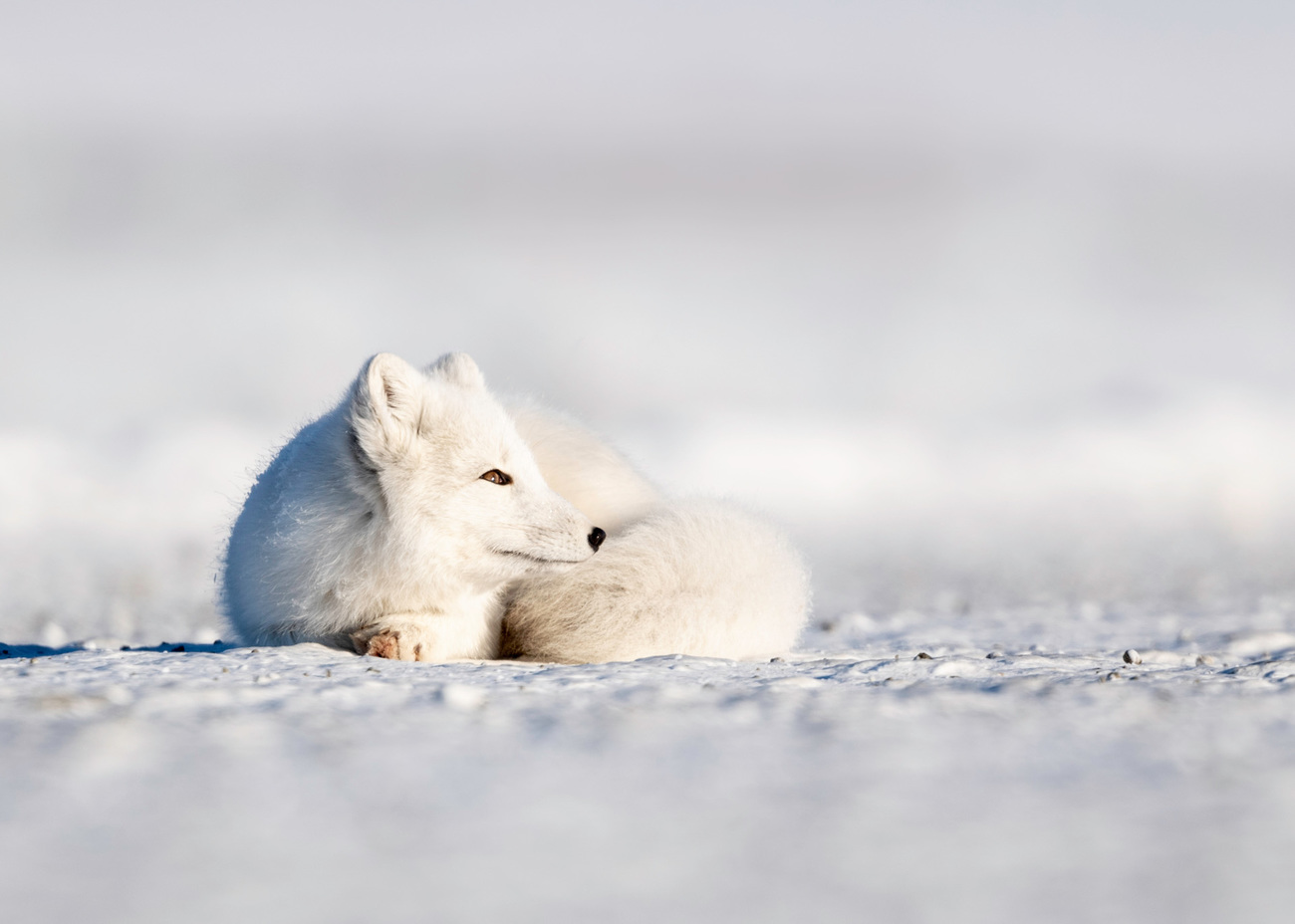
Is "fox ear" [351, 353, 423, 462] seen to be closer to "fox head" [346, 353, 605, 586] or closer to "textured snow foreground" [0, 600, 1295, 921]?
"fox head" [346, 353, 605, 586]

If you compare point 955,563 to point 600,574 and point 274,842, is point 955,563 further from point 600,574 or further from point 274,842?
point 274,842

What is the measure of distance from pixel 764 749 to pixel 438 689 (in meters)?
0.87

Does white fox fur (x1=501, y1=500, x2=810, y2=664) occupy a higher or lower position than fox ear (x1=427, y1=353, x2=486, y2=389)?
lower

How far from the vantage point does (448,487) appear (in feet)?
11.9

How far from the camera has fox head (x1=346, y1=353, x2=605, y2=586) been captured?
357 cm

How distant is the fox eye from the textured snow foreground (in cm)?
109

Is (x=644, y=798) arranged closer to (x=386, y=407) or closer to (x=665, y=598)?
(x=665, y=598)

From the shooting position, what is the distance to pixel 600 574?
12.1ft

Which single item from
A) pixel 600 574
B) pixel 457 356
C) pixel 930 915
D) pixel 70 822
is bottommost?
pixel 930 915

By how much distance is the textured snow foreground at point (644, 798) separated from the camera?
1485 millimetres

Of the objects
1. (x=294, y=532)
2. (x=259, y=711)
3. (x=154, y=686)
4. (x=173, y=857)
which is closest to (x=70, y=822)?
(x=173, y=857)

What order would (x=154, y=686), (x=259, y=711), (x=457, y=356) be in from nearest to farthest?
(x=259, y=711) < (x=154, y=686) < (x=457, y=356)

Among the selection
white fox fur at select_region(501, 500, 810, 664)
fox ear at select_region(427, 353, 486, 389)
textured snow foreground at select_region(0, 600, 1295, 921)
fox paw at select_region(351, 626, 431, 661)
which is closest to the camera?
textured snow foreground at select_region(0, 600, 1295, 921)

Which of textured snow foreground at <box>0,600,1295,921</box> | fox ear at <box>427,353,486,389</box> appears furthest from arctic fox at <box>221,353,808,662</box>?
textured snow foreground at <box>0,600,1295,921</box>
